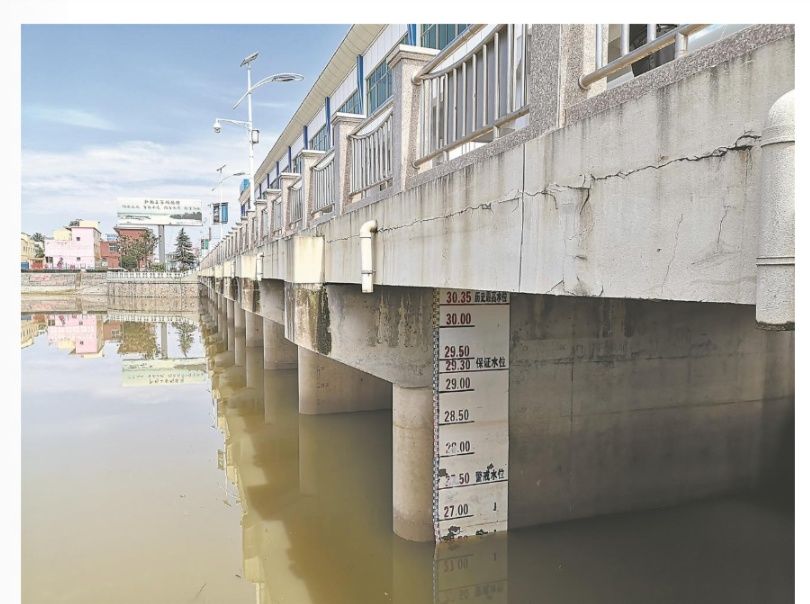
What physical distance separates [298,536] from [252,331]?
14501 mm

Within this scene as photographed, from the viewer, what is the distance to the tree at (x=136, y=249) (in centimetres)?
8100

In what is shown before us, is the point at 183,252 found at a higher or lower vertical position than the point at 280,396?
higher

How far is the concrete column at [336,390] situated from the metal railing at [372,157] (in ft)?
21.8

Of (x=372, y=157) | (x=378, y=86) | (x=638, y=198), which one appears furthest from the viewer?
(x=378, y=86)

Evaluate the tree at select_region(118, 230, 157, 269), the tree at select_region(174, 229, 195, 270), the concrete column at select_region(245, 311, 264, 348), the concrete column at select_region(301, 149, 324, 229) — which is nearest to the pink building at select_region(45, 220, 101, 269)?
the tree at select_region(118, 230, 157, 269)

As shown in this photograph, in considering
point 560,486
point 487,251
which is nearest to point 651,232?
point 487,251

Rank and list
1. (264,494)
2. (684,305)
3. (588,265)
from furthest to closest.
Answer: (264,494)
(684,305)
(588,265)

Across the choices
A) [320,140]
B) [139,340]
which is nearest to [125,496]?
[139,340]

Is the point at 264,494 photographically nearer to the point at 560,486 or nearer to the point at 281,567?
the point at 281,567

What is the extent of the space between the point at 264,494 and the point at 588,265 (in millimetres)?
8194

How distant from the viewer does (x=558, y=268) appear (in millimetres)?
2893

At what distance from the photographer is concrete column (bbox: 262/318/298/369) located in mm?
18359

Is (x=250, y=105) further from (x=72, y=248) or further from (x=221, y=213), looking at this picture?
(x=72, y=248)

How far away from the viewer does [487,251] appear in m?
3.57
